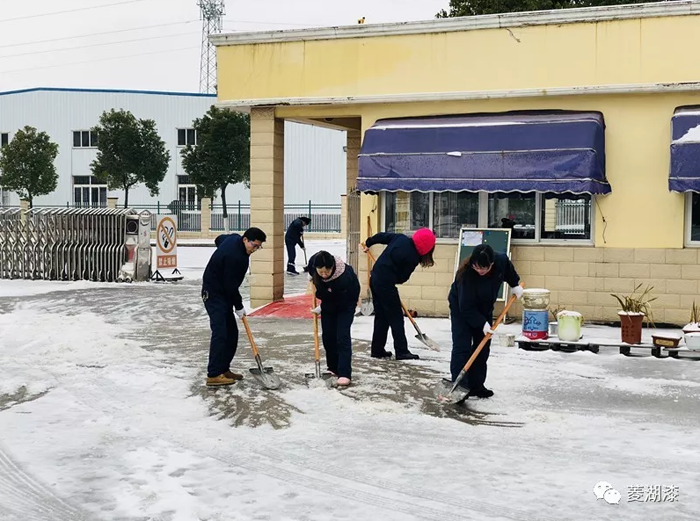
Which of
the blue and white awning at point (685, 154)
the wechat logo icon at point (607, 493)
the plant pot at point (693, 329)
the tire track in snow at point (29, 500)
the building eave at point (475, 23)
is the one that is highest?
the building eave at point (475, 23)

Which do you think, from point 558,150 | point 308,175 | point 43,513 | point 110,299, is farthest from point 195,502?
point 308,175

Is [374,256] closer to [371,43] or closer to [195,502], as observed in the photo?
[371,43]

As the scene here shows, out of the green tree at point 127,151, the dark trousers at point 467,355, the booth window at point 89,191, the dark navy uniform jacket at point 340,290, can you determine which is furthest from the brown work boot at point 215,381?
the booth window at point 89,191

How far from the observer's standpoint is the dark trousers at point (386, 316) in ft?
33.4

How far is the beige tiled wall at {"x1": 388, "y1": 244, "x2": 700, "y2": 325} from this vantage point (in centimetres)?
1287

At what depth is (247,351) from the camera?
1126 centimetres

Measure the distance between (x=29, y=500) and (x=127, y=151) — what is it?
137ft

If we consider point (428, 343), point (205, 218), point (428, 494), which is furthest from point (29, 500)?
point (205, 218)

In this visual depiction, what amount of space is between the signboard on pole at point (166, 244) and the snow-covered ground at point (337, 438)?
9562 mm

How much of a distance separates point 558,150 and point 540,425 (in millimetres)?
6449

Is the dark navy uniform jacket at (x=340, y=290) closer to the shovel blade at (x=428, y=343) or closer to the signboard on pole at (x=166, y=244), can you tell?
the shovel blade at (x=428, y=343)

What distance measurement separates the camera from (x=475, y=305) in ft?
27.1

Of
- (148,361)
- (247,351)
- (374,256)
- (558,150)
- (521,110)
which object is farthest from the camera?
(374,256)

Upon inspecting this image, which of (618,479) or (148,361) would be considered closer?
(618,479)
